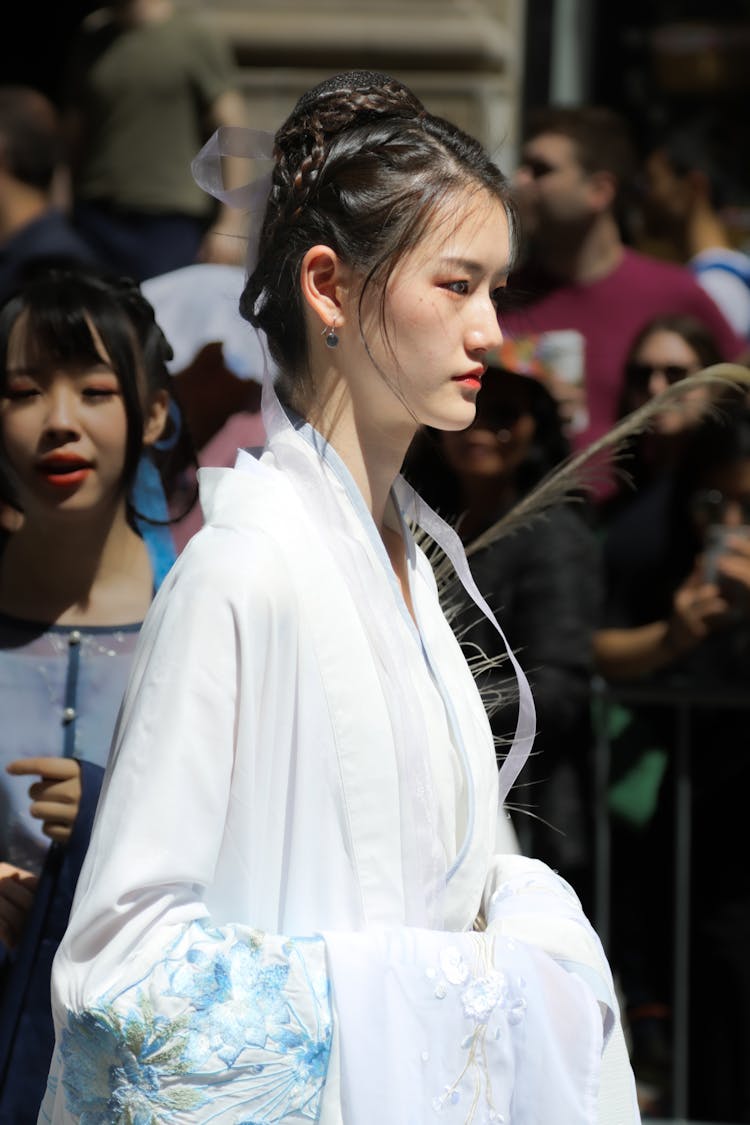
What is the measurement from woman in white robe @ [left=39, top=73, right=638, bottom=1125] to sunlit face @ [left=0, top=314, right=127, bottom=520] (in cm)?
63

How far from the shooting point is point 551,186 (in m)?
4.75

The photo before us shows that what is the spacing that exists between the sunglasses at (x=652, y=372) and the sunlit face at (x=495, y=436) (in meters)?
0.44

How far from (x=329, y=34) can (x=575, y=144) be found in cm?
244

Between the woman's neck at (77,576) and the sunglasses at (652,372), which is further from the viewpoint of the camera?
the sunglasses at (652,372)

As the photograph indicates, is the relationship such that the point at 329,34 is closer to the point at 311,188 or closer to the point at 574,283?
the point at 574,283

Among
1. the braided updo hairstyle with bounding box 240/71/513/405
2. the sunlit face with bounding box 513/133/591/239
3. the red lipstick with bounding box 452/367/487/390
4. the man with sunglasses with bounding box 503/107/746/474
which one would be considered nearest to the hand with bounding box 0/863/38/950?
the braided updo hairstyle with bounding box 240/71/513/405

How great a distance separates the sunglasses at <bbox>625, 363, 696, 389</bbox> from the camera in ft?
13.3

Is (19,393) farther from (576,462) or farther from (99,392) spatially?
(576,462)

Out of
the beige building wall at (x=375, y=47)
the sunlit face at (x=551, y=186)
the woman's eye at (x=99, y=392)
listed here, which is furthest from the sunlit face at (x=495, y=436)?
the beige building wall at (x=375, y=47)

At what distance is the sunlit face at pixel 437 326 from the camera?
1.78m

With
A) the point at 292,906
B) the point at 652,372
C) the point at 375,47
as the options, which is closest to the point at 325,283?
the point at 292,906

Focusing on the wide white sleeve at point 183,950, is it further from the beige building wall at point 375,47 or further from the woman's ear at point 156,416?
the beige building wall at point 375,47

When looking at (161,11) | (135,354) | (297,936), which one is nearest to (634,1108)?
(297,936)

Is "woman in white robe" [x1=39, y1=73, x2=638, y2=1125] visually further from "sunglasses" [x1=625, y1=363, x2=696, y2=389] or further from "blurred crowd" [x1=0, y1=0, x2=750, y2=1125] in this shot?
"sunglasses" [x1=625, y1=363, x2=696, y2=389]
